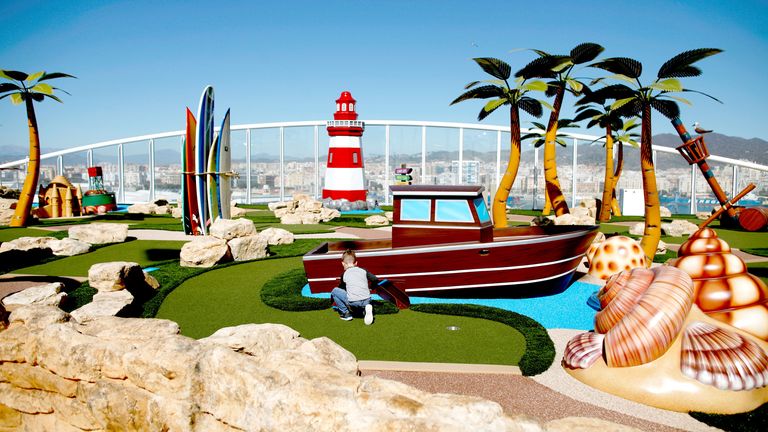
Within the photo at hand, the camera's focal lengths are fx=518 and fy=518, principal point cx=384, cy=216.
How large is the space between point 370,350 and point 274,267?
7227 mm

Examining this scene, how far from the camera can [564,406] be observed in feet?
18.2

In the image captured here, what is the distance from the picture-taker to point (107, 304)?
8.98 m

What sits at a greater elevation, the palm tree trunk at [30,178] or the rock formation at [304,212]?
the palm tree trunk at [30,178]

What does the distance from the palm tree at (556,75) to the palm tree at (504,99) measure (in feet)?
1.97

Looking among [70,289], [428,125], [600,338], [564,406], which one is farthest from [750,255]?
[428,125]

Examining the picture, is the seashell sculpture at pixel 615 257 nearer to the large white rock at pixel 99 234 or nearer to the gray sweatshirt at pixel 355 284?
the gray sweatshirt at pixel 355 284

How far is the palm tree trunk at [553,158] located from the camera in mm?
19562

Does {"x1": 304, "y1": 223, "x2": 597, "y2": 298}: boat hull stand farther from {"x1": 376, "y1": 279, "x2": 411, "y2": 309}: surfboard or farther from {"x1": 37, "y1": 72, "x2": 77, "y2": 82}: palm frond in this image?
{"x1": 37, "y1": 72, "x2": 77, "y2": 82}: palm frond

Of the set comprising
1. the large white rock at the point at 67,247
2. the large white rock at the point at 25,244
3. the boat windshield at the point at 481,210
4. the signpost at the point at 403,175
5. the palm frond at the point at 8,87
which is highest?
the palm frond at the point at 8,87

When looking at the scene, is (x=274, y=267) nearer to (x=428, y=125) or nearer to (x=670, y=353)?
(x=670, y=353)

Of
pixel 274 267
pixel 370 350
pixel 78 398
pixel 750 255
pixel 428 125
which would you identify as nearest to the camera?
pixel 78 398

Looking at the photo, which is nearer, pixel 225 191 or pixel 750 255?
pixel 750 255

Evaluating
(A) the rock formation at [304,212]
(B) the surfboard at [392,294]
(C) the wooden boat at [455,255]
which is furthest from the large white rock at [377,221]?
(B) the surfboard at [392,294]

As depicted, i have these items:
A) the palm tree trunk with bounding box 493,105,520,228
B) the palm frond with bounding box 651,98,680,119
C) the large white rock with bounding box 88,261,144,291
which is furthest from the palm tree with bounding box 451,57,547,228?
the large white rock with bounding box 88,261,144,291
